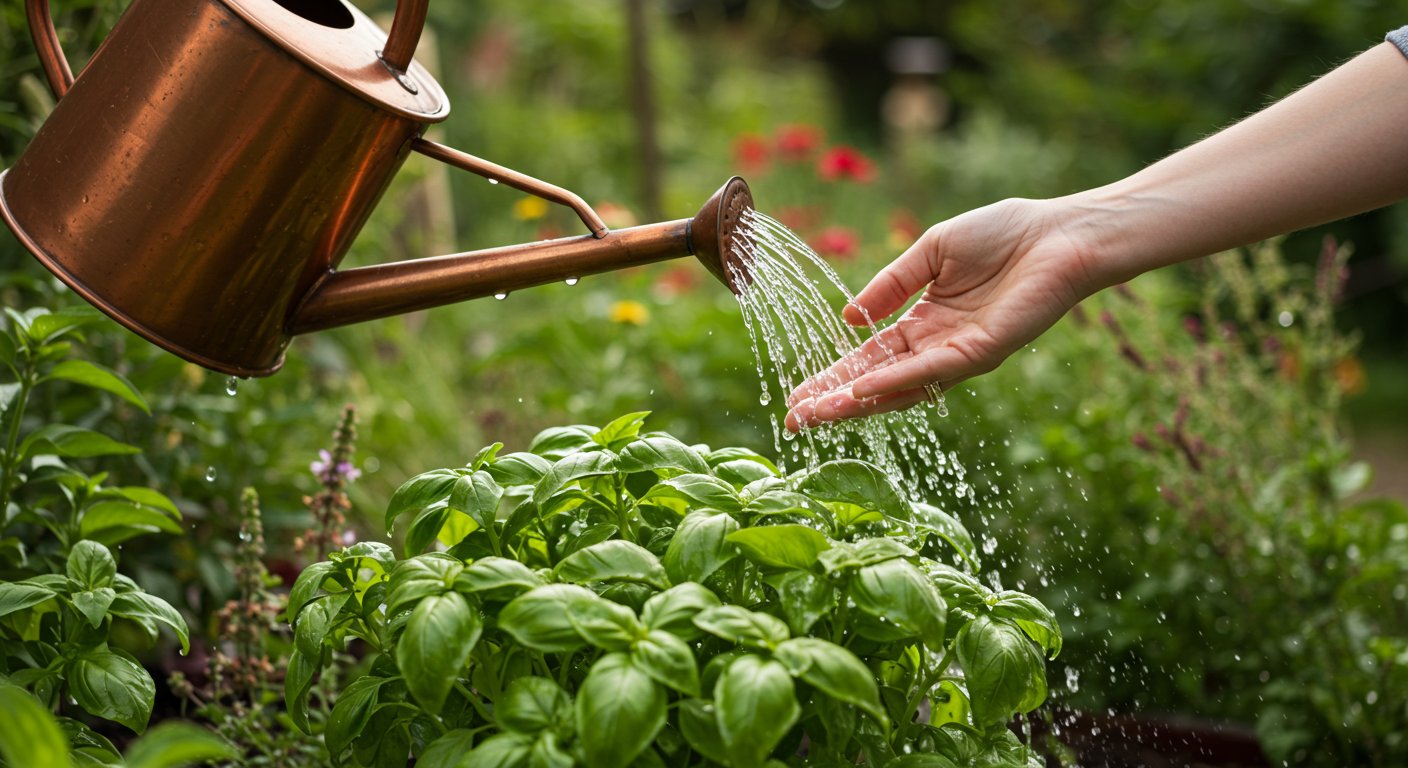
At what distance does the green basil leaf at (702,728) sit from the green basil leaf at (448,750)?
0.19 metres

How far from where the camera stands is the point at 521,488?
1214 mm

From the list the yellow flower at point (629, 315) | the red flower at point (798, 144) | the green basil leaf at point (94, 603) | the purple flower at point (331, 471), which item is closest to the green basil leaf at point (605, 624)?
the green basil leaf at point (94, 603)

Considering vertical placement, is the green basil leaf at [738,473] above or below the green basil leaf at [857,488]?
below

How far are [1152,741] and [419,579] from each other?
1.22 metres

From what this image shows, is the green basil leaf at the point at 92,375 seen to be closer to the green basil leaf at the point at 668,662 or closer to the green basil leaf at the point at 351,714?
the green basil leaf at the point at 351,714

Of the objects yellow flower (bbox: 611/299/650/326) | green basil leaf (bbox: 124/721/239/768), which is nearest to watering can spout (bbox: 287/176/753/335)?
green basil leaf (bbox: 124/721/239/768)

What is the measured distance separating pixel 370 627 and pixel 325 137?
1.56 feet

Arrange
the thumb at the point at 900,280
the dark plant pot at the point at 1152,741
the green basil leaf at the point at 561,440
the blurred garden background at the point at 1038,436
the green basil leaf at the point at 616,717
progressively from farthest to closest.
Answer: the blurred garden background at the point at 1038,436
the dark plant pot at the point at 1152,741
the thumb at the point at 900,280
the green basil leaf at the point at 561,440
the green basil leaf at the point at 616,717

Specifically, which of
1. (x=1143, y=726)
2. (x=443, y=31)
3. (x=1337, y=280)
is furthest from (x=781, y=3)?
(x=1143, y=726)

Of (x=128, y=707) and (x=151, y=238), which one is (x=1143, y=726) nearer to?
(x=128, y=707)

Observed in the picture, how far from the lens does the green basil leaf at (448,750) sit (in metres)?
1.01

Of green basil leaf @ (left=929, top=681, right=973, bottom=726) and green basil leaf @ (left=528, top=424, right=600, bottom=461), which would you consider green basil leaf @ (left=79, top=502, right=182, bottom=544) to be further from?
green basil leaf @ (left=929, top=681, right=973, bottom=726)

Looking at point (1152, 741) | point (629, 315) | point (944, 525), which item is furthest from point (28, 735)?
point (629, 315)

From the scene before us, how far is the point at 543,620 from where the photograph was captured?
95 centimetres
